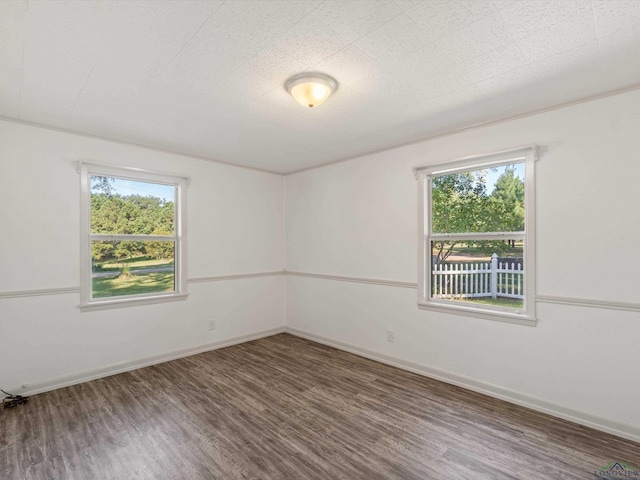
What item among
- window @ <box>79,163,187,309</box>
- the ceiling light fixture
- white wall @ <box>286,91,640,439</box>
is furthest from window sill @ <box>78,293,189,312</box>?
the ceiling light fixture

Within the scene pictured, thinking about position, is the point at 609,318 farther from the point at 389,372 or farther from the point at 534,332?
the point at 389,372

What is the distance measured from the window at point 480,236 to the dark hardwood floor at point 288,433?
89cm

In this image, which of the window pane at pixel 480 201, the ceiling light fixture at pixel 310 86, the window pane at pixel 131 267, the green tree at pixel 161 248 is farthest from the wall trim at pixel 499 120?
the window pane at pixel 131 267

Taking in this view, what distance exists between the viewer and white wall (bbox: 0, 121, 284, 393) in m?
2.97

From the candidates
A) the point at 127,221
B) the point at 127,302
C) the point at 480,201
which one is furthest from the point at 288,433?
the point at 127,221

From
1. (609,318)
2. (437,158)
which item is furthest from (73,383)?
(609,318)

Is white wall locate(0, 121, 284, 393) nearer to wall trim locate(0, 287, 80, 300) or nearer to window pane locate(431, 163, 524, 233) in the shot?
wall trim locate(0, 287, 80, 300)

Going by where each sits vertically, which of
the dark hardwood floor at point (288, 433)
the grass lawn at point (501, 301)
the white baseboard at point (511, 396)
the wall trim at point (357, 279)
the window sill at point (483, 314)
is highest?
the wall trim at point (357, 279)

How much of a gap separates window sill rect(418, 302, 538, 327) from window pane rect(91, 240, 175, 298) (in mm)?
3049

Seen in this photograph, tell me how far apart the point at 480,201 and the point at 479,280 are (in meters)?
0.78

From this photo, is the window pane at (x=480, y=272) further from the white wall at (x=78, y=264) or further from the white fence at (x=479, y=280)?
the white wall at (x=78, y=264)

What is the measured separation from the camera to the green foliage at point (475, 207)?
9.83 ft

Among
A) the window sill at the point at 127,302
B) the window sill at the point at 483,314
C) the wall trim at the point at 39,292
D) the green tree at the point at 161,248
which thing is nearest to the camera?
the window sill at the point at 483,314

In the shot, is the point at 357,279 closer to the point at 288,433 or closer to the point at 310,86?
the point at 288,433
